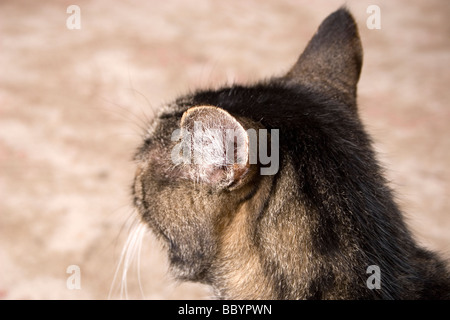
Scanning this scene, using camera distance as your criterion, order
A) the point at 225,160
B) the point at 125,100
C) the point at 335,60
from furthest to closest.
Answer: the point at 125,100 → the point at 335,60 → the point at 225,160

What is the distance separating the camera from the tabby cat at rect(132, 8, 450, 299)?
53.1 inches

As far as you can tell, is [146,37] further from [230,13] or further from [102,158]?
[102,158]

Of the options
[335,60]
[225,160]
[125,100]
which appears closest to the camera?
[225,160]

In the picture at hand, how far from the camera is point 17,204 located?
2760 millimetres

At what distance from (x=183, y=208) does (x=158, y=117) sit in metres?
0.37

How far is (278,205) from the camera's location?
1359 mm

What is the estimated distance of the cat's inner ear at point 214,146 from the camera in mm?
1271

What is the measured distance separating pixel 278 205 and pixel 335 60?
2.39 ft

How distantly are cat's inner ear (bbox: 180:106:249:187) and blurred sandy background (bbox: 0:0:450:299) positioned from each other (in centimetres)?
71

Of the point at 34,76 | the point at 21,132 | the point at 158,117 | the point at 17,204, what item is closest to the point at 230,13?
the point at 34,76

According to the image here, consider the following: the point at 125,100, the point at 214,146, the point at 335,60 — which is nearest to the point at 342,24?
the point at 335,60

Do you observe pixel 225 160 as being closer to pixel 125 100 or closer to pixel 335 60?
pixel 335 60

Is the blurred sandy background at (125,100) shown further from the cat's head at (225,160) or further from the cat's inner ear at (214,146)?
the cat's inner ear at (214,146)

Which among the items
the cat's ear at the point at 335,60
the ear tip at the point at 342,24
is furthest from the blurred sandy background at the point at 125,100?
the ear tip at the point at 342,24
